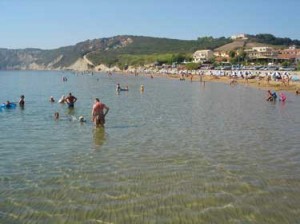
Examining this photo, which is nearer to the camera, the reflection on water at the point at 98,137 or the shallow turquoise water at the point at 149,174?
the shallow turquoise water at the point at 149,174

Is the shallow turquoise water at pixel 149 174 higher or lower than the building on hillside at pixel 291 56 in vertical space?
lower

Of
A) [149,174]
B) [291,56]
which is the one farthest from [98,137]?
[291,56]

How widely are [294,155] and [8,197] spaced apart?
10.1 m

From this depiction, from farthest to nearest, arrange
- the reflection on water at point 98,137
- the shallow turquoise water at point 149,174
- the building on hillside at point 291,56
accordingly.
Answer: the building on hillside at point 291,56 < the reflection on water at point 98,137 < the shallow turquoise water at point 149,174

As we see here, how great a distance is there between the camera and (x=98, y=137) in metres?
18.5

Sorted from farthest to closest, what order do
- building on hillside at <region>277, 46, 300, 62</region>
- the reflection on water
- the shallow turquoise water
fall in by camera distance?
building on hillside at <region>277, 46, 300, 62</region> → the reflection on water → the shallow turquoise water

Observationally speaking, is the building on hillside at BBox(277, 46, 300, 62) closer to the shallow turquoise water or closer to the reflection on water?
the reflection on water

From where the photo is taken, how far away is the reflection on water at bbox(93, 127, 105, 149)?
16.8 meters

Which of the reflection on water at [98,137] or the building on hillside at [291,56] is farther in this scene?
the building on hillside at [291,56]

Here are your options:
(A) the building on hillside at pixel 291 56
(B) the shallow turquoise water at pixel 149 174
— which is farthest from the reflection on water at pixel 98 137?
(A) the building on hillside at pixel 291 56

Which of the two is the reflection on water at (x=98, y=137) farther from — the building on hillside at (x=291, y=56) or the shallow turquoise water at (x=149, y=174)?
the building on hillside at (x=291, y=56)

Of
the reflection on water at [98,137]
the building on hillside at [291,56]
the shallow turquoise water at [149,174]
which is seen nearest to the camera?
the shallow turquoise water at [149,174]

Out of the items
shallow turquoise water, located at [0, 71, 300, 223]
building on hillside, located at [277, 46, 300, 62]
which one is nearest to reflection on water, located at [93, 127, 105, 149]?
shallow turquoise water, located at [0, 71, 300, 223]

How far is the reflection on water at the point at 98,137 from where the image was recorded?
1678cm
